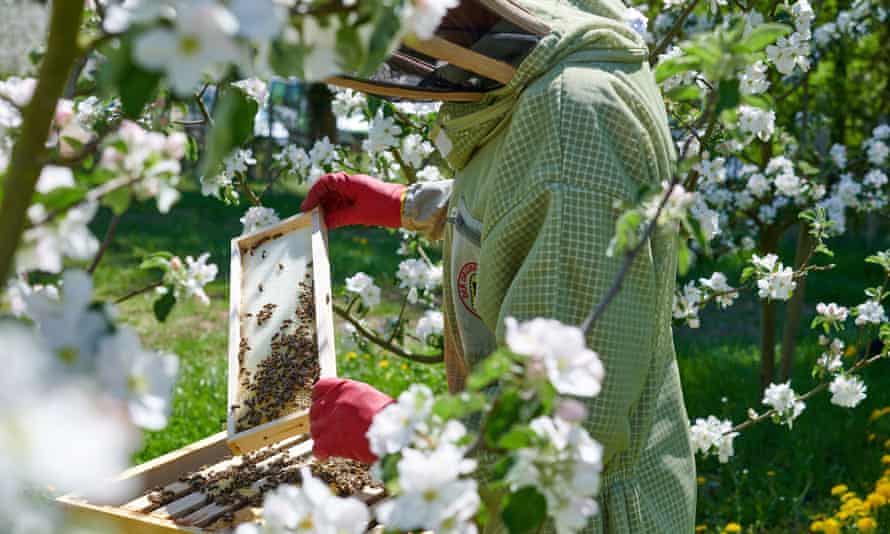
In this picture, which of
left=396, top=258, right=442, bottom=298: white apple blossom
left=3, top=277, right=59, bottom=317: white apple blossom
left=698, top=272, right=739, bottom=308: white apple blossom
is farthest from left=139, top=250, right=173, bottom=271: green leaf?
left=698, top=272, right=739, bottom=308: white apple blossom

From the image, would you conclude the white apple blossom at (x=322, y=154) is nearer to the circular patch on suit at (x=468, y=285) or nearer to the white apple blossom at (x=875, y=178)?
the circular patch on suit at (x=468, y=285)

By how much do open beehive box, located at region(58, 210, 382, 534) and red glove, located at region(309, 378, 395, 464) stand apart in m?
0.22

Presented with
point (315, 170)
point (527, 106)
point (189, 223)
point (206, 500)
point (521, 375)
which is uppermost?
point (189, 223)

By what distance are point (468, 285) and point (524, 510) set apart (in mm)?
982

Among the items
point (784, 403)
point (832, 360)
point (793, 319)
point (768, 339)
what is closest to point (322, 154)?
point (784, 403)

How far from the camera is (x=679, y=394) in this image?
1.87 m

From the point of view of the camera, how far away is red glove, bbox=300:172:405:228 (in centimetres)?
246

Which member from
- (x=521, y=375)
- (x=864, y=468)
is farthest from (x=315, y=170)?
(x=864, y=468)

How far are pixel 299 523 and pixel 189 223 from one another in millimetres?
8803

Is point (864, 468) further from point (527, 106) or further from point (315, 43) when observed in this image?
point (315, 43)

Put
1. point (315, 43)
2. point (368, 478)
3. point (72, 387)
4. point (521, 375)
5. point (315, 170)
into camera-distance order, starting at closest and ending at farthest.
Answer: point (72, 387) → point (315, 43) → point (521, 375) → point (368, 478) → point (315, 170)

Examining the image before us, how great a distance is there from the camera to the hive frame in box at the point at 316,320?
6.25 feet

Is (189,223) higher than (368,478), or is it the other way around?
(189,223)

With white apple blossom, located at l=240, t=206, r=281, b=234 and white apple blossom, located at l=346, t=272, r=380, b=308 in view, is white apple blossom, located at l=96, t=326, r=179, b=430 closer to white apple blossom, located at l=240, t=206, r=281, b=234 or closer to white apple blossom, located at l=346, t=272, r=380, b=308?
white apple blossom, located at l=240, t=206, r=281, b=234
